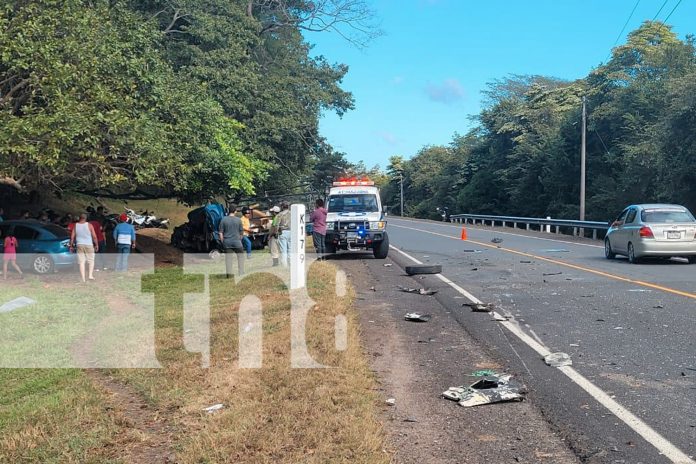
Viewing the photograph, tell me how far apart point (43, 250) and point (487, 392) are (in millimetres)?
14074

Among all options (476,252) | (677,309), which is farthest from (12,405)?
(476,252)

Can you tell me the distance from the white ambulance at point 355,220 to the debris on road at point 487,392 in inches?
508

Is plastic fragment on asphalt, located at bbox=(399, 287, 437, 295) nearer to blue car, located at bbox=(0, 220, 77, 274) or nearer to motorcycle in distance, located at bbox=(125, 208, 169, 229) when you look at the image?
blue car, located at bbox=(0, 220, 77, 274)

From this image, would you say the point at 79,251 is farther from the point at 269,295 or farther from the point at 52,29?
the point at 269,295

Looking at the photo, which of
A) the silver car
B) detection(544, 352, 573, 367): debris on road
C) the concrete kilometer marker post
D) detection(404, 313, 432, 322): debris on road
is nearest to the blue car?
the concrete kilometer marker post

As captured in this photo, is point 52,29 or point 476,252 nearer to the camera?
point 52,29

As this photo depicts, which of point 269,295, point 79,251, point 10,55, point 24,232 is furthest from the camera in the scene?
point 24,232

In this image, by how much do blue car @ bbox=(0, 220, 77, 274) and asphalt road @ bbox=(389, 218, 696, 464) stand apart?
384 inches

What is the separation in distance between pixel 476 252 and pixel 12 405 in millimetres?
17130

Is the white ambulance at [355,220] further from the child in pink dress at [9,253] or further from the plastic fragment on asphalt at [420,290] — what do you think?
the child in pink dress at [9,253]

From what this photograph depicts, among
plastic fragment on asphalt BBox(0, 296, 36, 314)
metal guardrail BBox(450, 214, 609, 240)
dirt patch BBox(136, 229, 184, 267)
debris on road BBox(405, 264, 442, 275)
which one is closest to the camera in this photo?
plastic fragment on asphalt BBox(0, 296, 36, 314)

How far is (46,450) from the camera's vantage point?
4891 mm

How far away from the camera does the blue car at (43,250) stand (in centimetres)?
1666

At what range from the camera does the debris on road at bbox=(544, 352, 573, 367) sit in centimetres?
691
